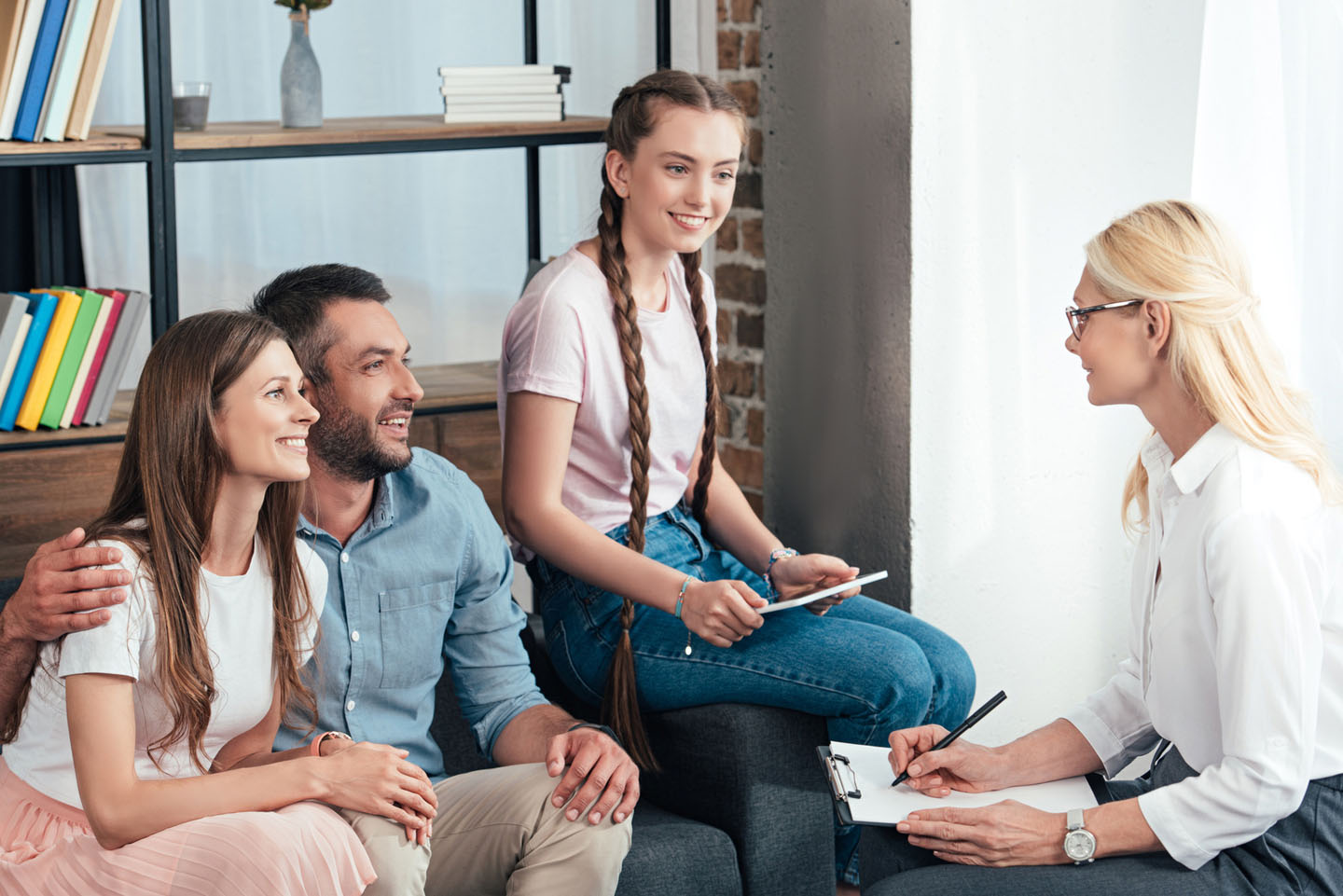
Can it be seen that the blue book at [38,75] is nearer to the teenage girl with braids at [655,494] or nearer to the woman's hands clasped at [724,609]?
the teenage girl with braids at [655,494]

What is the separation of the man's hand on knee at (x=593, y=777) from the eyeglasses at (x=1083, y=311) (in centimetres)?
80

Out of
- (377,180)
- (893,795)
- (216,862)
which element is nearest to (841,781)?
(893,795)

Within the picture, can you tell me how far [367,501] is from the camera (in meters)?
2.07

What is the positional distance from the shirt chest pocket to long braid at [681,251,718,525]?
1.92ft

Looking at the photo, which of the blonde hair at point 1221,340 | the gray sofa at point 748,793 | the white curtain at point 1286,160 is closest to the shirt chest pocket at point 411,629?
the gray sofa at point 748,793

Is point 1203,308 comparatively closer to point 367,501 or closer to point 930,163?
point 930,163

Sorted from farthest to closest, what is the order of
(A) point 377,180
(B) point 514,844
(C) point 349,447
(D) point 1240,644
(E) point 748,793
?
(A) point 377,180
(E) point 748,793
(C) point 349,447
(B) point 514,844
(D) point 1240,644

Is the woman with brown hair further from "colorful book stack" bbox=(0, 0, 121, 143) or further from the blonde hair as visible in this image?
the blonde hair

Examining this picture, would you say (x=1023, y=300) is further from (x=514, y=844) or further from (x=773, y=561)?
(x=514, y=844)

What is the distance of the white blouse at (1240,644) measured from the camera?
1.52 m

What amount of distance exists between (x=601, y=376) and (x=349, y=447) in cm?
46

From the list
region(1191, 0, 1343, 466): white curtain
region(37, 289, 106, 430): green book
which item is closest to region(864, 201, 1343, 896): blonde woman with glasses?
region(1191, 0, 1343, 466): white curtain

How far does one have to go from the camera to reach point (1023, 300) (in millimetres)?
2693

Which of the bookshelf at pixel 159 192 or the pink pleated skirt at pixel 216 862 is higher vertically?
the bookshelf at pixel 159 192
